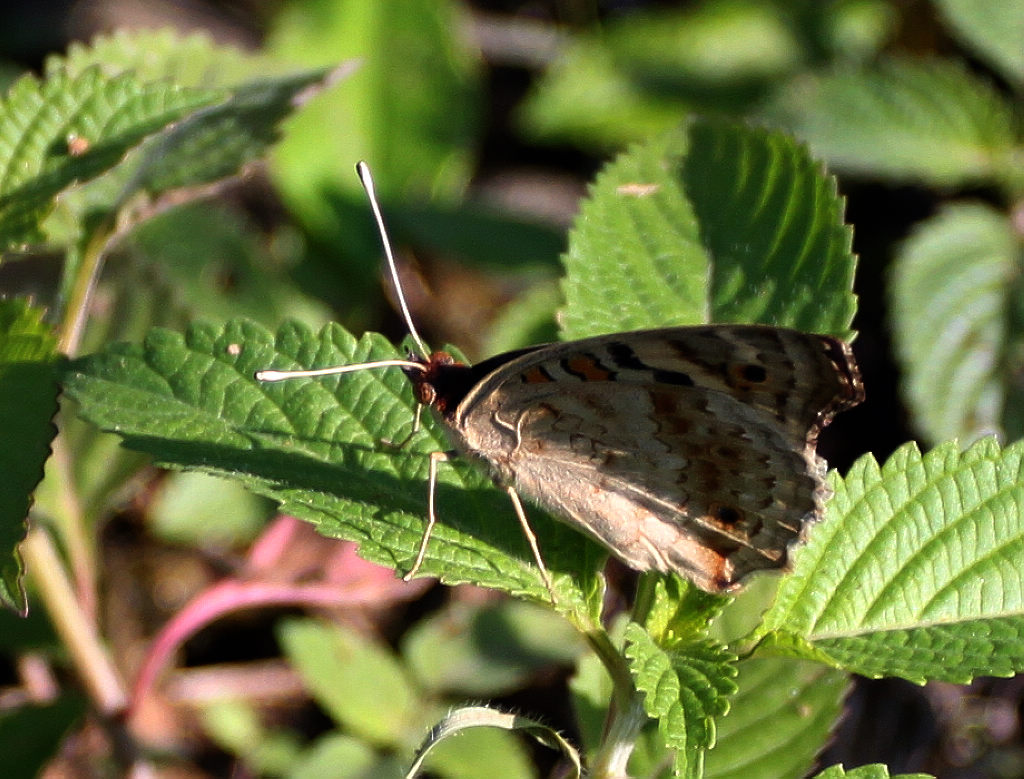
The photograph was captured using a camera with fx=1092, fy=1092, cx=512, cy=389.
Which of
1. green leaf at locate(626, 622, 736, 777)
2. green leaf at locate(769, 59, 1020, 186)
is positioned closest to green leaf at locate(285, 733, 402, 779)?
green leaf at locate(626, 622, 736, 777)

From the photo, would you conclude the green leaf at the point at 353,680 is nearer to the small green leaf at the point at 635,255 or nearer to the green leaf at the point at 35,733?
the green leaf at the point at 35,733

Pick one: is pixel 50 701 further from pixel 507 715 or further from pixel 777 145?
pixel 777 145

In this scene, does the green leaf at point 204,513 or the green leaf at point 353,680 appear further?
the green leaf at point 204,513

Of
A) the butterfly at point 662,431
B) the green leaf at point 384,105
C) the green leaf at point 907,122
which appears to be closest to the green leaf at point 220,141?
the butterfly at point 662,431

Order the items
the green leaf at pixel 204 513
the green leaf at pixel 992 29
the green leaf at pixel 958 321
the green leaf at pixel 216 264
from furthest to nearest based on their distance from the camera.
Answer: the green leaf at pixel 992 29, the green leaf at pixel 216 264, the green leaf at pixel 204 513, the green leaf at pixel 958 321

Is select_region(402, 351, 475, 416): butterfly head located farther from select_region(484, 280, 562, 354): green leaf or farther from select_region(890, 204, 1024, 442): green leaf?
select_region(890, 204, 1024, 442): green leaf
